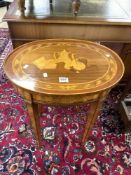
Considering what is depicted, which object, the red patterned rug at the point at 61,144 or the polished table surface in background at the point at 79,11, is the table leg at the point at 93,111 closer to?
the red patterned rug at the point at 61,144

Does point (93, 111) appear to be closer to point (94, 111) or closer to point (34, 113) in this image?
point (94, 111)

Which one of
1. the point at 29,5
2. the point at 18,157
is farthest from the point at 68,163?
the point at 29,5

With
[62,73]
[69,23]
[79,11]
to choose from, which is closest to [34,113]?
[62,73]

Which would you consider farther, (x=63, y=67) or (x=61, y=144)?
(x=61, y=144)

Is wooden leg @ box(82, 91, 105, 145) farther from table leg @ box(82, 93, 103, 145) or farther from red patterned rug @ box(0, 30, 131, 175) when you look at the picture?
red patterned rug @ box(0, 30, 131, 175)

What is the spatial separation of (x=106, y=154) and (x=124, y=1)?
4.32 ft

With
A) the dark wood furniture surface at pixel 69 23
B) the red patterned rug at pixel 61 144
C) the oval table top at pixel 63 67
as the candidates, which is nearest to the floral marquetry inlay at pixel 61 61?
the oval table top at pixel 63 67

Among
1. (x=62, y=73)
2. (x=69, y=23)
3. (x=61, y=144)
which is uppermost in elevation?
(x=69, y=23)

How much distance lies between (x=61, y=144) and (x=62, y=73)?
0.58m

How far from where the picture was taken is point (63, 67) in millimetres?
932

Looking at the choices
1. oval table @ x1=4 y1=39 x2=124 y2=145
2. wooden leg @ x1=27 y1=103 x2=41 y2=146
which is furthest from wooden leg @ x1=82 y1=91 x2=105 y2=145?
wooden leg @ x1=27 y1=103 x2=41 y2=146

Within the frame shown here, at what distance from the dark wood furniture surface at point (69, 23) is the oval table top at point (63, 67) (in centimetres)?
18

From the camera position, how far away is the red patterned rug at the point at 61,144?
1.10 metres

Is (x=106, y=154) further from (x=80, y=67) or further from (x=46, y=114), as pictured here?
(x=80, y=67)
